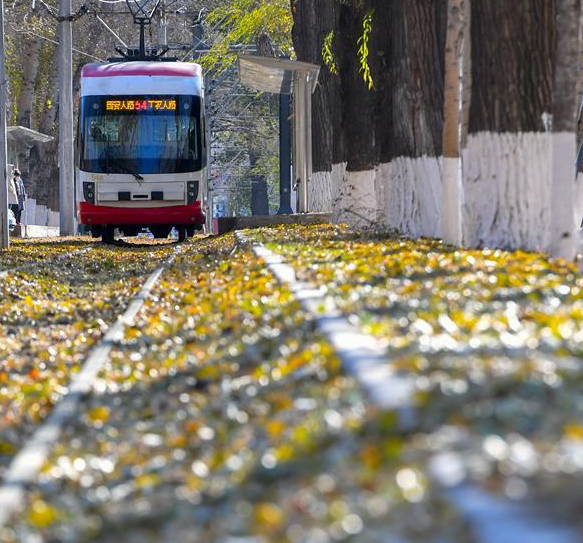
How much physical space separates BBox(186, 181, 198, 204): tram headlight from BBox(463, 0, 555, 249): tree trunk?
1443 centimetres

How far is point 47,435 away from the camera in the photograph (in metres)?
6.61

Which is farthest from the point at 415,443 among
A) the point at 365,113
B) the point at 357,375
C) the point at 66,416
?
the point at 365,113

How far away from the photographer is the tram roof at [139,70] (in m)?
28.5

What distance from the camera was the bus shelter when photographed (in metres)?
25.8

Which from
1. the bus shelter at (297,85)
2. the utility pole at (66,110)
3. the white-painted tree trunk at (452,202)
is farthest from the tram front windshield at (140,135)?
the white-painted tree trunk at (452,202)

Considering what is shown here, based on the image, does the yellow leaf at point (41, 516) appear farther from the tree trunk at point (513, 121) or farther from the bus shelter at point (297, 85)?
the bus shelter at point (297, 85)

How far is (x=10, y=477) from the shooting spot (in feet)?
18.8

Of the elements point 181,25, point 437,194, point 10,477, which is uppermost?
point 181,25

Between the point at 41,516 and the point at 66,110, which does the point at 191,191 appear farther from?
the point at 41,516

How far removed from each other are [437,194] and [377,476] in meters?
Result: 14.3

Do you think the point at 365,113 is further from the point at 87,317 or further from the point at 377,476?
the point at 377,476

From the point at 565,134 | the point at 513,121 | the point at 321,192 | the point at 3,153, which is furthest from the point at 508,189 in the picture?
the point at 321,192

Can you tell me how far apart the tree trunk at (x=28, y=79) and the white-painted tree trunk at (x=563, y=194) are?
34380mm

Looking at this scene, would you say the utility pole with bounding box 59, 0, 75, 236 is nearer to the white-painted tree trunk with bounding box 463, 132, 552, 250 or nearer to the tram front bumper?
the tram front bumper
